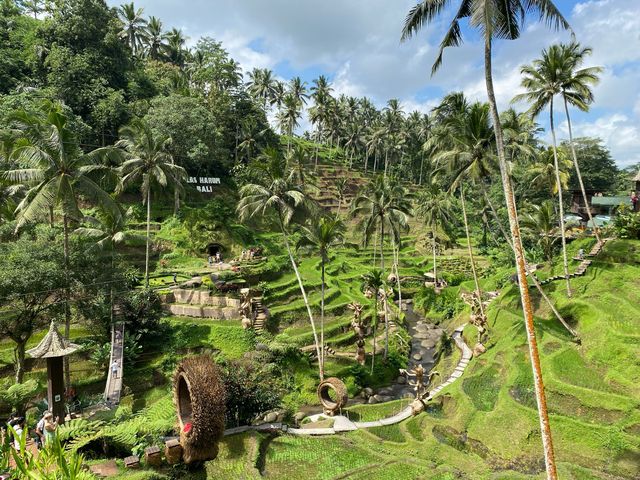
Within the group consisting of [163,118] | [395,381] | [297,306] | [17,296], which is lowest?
[395,381]

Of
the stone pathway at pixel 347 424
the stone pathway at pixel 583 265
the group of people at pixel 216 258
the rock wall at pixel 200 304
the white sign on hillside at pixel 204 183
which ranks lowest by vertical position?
the stone pathway at pixel 347 424

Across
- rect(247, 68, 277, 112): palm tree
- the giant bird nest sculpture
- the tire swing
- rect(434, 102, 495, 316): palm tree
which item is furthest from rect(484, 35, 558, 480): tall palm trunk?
rect(247, 68, 277, 112): palm tree

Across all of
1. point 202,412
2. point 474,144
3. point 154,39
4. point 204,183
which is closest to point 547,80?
point 474,144

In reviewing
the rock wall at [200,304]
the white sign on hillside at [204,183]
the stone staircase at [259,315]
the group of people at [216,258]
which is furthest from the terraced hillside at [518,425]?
the white sign on hillside at [204,183]

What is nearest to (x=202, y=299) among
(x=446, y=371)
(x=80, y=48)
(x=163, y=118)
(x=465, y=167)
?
(x=446, y=371)

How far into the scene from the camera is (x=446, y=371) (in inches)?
1097

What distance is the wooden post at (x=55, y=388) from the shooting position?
15062 millimetres

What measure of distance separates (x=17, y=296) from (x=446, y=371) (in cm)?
2721

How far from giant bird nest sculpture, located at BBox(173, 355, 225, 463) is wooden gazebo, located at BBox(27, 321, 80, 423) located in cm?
593

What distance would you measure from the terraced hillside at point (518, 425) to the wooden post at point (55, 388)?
6918mm

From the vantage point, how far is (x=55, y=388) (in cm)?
1526

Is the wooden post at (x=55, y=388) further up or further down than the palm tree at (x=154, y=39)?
further down

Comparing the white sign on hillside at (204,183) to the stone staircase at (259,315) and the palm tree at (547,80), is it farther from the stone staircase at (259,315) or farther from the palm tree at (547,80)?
the palm tree at (547,80)

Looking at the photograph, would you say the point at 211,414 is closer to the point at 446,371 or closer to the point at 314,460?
the point at 314,460
